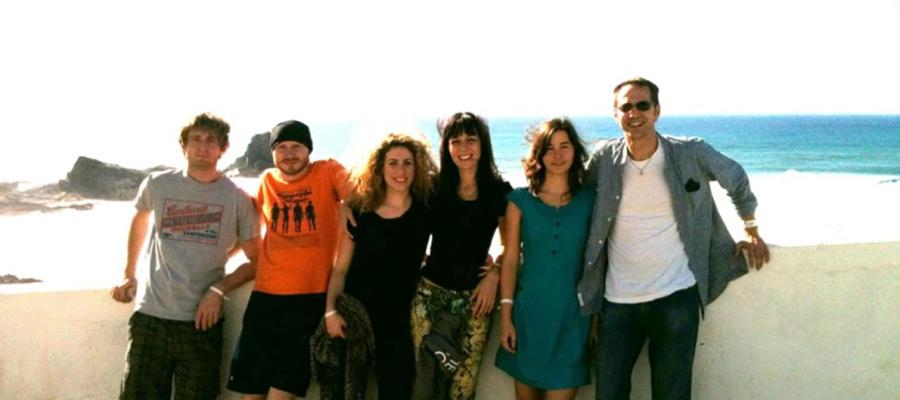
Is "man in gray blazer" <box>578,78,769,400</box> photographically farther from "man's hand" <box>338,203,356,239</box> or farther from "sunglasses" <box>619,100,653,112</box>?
"man's hand" <box>338,203,356,239</box>

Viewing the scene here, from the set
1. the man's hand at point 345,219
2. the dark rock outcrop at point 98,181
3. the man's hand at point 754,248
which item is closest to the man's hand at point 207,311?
the man's hand at point 345,219

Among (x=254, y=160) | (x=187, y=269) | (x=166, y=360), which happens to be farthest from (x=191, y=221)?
(x=254, y=160)

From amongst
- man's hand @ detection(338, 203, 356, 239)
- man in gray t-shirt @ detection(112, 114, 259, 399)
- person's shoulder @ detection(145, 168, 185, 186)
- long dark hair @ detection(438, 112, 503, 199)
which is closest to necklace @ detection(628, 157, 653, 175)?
long dark hair @ detection(438, 112, 503, 199)

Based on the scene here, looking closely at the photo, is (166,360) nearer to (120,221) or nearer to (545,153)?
(545,153)

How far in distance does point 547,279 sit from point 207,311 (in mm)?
1485

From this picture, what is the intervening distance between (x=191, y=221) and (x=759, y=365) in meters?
2.64

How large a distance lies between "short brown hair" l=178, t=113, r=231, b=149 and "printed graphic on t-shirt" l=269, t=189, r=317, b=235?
414 millimetres

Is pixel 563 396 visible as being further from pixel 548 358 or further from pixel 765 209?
pixel 765 209

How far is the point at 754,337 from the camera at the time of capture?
11.0 ft

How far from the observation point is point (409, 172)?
10.8 ft

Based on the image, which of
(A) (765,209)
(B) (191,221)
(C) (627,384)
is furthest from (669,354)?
(A) (765,209)

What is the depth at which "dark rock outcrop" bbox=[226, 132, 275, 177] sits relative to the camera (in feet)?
105

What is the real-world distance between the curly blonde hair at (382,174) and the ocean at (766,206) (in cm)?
9

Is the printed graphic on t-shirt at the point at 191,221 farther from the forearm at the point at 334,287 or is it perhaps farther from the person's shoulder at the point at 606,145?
the person's shoulder at the point at 606,145
